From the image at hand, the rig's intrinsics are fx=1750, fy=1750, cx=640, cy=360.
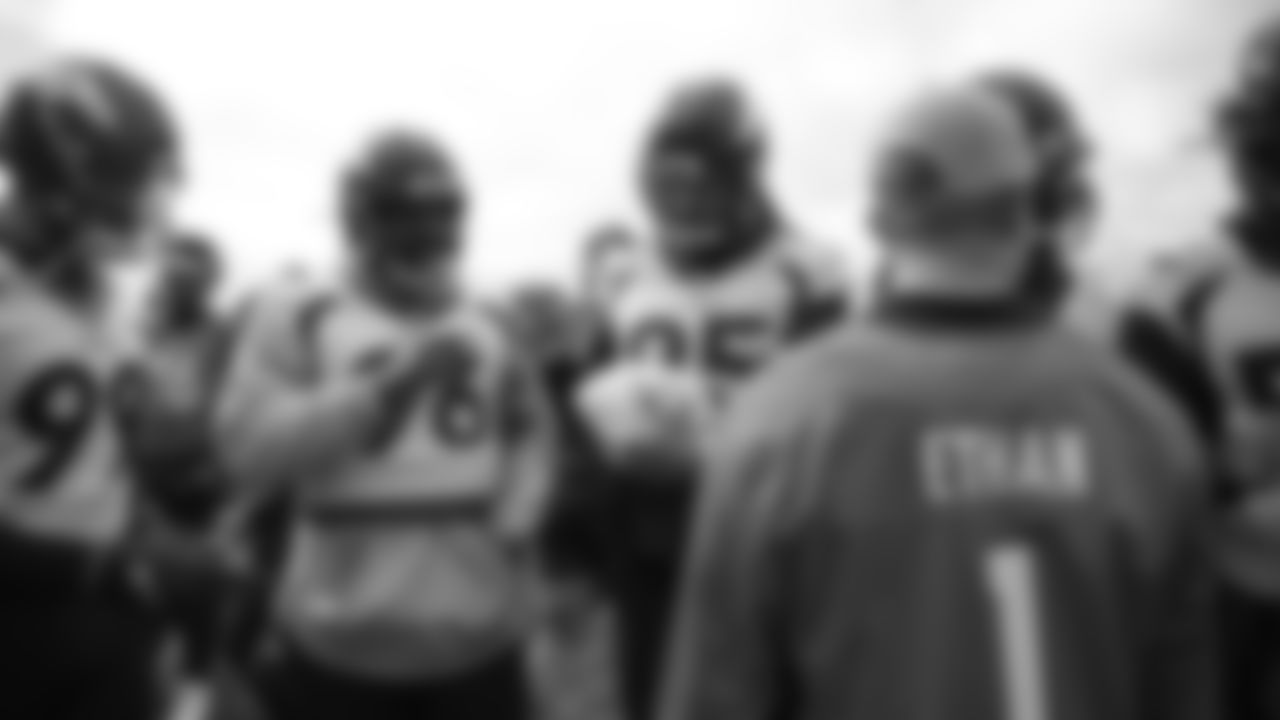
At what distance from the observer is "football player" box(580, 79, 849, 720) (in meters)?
4.21

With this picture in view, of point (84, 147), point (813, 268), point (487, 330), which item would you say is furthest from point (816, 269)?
point (84, 147)

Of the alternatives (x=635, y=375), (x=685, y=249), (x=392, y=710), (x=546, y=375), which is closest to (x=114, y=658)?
(x=392, y=710)

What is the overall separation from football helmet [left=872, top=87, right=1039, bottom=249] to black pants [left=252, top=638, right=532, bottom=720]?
184cm

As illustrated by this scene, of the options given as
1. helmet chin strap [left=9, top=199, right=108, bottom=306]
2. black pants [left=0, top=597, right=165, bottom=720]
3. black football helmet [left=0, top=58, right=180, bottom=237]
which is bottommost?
black pants [left=0, top=597, right=165, bottom=720]

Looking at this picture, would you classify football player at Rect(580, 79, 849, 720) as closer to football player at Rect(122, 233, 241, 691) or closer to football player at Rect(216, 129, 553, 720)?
football player at Rect(216, 129, 553, 720)

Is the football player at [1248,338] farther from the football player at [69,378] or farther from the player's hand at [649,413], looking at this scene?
the football player at [69,378]

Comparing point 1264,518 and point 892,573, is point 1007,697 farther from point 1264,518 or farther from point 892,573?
point 1264,518

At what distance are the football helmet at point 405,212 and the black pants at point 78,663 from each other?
96 cm

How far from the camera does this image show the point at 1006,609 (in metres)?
2.23

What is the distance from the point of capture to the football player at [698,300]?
421 cm

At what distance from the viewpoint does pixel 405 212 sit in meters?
3.94

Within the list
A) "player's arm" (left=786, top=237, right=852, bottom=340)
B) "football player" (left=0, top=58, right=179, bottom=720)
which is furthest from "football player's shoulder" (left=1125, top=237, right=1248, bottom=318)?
"football player" (left=0, top=58, right=179, bottom=720)

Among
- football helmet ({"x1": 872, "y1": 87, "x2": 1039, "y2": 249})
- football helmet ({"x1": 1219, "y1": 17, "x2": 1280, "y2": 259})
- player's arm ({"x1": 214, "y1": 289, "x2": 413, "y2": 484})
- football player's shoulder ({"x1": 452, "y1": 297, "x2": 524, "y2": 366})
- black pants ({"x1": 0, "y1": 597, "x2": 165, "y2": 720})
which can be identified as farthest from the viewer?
football player's shoulder ({"x1": 452, "y1": 297, "x2": 524, "y2": 366})

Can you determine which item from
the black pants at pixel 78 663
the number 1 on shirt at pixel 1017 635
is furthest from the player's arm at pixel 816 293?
the number 1 on shirt at pixel 1017 635
